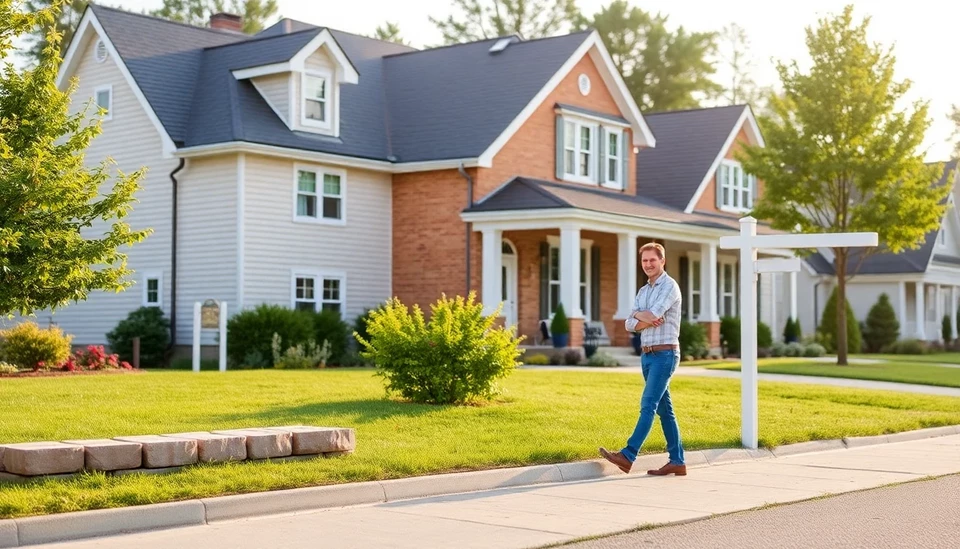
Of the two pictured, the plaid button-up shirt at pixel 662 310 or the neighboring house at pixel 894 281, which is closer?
the plaid button-up shirt at pixel 662 310

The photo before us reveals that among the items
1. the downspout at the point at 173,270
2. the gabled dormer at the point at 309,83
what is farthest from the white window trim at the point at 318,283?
the gabled dormer at the point at 309,83

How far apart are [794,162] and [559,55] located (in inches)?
252

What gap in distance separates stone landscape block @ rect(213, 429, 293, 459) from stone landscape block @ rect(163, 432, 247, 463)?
0.24 ft

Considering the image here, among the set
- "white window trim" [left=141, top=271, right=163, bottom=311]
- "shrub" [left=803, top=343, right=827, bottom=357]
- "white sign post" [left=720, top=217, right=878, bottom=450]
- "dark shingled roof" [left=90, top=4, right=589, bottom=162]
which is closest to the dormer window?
"dark shingled roof" [left=90, top=4, right=589, bottom=162]

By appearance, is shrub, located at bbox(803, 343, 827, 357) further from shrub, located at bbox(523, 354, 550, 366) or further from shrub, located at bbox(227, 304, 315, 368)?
shrub, located at bbox(227, 304, 315, 368)

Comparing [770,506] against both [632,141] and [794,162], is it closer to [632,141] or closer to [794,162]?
[794,162]

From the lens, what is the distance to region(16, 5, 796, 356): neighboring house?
95.3 feet

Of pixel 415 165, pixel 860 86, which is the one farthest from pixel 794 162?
pixel 415 165

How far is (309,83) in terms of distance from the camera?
30078 mm

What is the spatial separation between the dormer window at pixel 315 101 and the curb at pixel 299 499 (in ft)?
59.8

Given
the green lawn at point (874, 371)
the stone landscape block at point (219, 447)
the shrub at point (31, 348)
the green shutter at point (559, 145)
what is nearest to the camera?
the stone landscape block at point (219, 447)

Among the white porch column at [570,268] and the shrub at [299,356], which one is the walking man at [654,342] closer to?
the shrub at [299,356]

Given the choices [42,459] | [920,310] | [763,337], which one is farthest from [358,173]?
[920,310]

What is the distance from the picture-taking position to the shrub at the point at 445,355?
15.7m
